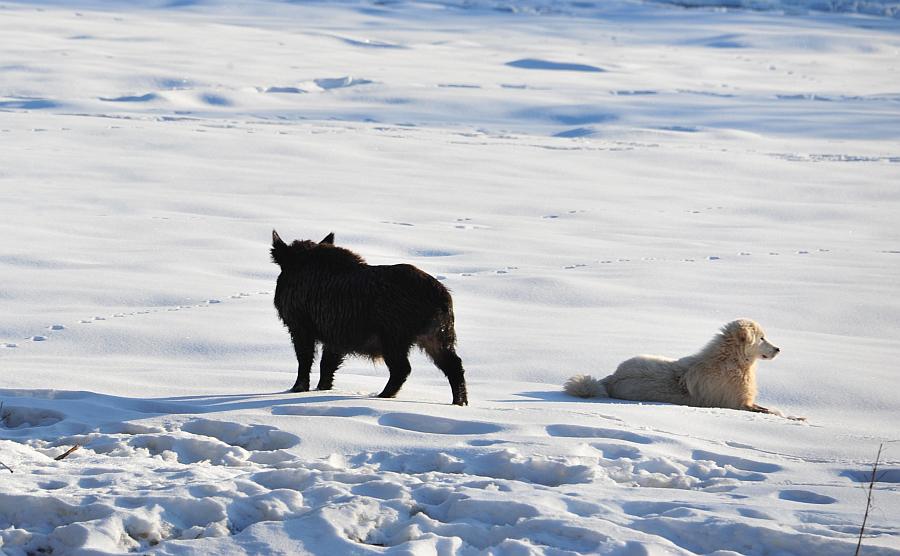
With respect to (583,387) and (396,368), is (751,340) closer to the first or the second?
(583,387)

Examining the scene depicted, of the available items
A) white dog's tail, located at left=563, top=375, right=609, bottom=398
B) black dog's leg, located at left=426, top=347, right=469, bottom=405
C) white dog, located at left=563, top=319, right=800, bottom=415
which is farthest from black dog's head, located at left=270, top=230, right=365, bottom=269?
white dog, located at left=563, top=319, right=800, bottom=415

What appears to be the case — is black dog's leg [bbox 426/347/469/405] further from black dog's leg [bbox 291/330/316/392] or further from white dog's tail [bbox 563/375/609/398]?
white dog's tail [bbox 563/375/609/398]

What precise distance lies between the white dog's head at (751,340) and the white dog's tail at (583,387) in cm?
104

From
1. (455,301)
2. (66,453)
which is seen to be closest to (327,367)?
(66,453)

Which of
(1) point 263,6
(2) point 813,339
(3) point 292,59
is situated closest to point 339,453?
(2) point 813,339

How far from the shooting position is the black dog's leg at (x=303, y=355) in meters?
6.25

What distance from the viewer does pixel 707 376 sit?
7320mm

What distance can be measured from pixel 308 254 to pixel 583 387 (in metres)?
1.94

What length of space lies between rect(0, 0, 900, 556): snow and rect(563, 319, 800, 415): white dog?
36cm

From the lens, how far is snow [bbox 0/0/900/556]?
4.02 m

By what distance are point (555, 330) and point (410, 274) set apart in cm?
315

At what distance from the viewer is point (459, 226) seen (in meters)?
13.6

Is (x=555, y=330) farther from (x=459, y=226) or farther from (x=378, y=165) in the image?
(x=378, y=165)

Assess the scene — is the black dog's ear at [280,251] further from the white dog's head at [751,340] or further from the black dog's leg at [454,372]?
the white dog's head at [751,340]
